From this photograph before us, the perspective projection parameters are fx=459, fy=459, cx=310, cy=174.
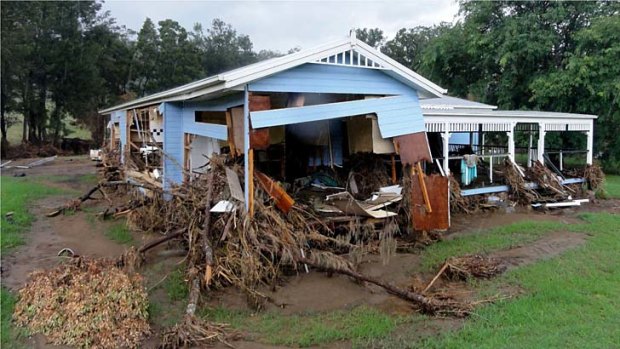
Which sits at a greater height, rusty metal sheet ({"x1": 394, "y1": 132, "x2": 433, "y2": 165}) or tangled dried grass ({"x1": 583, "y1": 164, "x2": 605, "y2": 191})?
rusty metal sheet ({"x1": 394, "y1": 132, "x2": 433, "y2": 165})

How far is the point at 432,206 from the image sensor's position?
26.2ft

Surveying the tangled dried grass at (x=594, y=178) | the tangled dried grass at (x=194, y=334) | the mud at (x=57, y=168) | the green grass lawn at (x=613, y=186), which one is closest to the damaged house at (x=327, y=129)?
the tangled dried grass at (x=594, y=178)

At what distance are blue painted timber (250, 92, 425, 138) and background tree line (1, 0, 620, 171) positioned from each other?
A: 13.8 metres

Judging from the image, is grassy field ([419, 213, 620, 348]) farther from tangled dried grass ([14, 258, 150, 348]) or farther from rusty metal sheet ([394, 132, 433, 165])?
tangled dried grass ([14, 258, 150, 348])

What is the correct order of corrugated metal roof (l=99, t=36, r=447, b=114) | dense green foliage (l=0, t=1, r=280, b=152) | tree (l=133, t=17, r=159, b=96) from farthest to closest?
tree (l=133, t=17, r=159, b=96) < dense green foliage (l=0, t=1, r=280, b=152) < corrugated metal roof (l=99, t=36, r=447, b=114)

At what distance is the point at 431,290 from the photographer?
612 centimetres

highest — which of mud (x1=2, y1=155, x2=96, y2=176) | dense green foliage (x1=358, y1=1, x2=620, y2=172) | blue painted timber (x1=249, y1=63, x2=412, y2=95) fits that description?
dense green foliage (x1=358, y1=1, x2=620, y2=172)

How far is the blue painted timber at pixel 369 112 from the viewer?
22.2 feet

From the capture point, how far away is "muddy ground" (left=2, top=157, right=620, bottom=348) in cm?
583

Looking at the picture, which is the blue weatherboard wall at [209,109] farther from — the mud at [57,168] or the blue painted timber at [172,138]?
the mud at [57,168]

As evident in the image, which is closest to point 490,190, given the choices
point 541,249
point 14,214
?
point 541,249

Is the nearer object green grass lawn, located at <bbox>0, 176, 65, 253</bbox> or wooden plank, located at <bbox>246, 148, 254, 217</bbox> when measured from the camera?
wooden plank, located at <bbox>246, 148, 254, 217</bbox>

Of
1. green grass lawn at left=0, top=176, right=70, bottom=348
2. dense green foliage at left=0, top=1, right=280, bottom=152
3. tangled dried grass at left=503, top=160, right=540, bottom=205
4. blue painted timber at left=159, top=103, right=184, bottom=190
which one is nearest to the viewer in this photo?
green grass lawn at left=0, top=176, right=70, bottom=348

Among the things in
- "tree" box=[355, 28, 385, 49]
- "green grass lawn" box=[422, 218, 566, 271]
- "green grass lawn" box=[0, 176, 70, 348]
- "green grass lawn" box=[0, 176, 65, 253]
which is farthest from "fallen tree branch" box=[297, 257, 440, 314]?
"tree" box=[355, 28, 385, 49]
